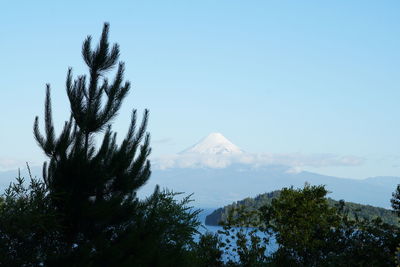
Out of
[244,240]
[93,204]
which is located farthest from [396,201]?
[93,204]

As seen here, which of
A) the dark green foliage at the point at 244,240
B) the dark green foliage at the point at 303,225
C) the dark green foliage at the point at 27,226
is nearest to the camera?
the dark green foliage at the point at 27,226

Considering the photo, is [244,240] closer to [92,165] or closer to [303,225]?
[303,225]

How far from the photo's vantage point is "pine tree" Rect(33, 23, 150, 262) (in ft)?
31.6

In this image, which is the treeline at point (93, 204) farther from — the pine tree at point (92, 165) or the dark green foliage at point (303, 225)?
the dark green foliage at point (303, 225)

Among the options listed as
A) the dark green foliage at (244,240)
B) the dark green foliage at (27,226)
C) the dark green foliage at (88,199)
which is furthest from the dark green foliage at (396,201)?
the dark green foliage at (27,226)

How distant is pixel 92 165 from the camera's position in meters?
9.77

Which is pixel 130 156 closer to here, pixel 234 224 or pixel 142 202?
pixel 142 202

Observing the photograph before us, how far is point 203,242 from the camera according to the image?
14.6 m

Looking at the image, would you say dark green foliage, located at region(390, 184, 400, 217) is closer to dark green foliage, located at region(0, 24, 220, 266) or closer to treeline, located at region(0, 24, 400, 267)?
treeline, located at region(0, 24, 400, 267)

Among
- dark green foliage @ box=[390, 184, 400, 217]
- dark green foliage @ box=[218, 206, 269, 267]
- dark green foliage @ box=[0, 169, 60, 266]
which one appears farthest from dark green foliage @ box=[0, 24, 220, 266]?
dark green foliage @ box=[390, 184, 400, 217]

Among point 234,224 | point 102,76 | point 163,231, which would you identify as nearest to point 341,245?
point 234,224

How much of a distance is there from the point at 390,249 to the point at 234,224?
395 cm

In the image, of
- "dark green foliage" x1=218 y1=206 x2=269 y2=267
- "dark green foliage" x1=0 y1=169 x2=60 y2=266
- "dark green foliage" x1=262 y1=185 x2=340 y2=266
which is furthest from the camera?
"dark green foliage" x1=262 y1=185 x2=340 y2=266

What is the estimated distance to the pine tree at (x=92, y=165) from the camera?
9.64m
